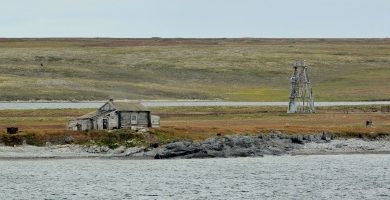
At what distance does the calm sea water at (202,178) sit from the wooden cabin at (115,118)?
9101 millimetres

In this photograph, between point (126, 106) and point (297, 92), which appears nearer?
point (126, 106)

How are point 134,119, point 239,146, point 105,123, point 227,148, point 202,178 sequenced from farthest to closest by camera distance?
point 134,119 < point 105,123 < point 239,146 < point 227,148 < point 202,178

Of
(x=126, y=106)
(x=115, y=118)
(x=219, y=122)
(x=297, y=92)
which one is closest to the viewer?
(x=115, y=118)

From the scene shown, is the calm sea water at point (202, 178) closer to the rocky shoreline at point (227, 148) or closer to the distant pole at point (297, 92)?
the rocky shoreline at point (227, 148)

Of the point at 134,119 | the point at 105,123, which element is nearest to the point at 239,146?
the point at 134,119

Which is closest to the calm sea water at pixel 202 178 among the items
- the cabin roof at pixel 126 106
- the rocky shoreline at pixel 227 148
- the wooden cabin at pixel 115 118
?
the rocky shoreline at pixel 227 148

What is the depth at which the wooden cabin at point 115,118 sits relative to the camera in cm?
9387

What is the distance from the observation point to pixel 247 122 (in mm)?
107188

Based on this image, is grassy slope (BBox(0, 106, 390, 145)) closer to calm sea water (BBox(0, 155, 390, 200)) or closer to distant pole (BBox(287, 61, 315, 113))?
distant pole (BBox(287, 61, 315, 113))

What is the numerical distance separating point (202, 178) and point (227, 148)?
14.3 metres

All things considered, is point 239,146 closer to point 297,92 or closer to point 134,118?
point 134,118

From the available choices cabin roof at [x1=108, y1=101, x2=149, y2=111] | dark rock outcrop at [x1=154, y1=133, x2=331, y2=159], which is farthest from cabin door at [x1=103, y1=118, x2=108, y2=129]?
dark rock outcrop at [x1=154, y1=133, x2=331, y2=159]

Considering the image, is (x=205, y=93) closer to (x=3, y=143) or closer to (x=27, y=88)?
(x=27, y=88)

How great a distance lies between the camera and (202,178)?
7581cm
